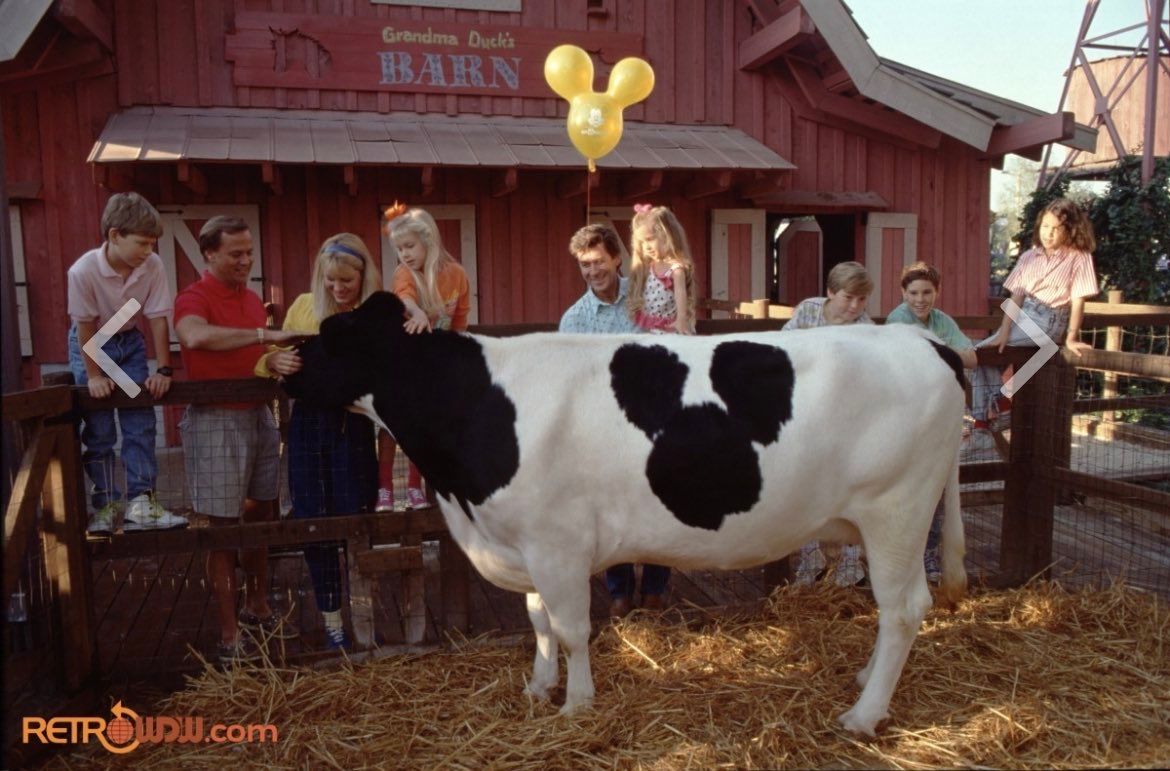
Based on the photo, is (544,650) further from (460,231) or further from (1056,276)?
(460,231)

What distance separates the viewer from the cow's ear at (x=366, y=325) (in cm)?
339

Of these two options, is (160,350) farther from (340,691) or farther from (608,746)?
(608,746)

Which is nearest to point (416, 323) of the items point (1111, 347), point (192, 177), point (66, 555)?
point (66, 555)

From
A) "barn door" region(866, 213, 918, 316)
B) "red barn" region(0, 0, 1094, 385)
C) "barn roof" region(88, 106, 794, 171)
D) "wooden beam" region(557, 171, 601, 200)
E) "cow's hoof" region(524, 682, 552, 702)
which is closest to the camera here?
"cow's hoof" region(524, 682, 552, 702)

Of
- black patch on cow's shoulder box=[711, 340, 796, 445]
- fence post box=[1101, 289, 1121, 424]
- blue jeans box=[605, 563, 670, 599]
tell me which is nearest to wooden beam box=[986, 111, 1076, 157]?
fence post box=[1101, 289, 1121, 424]

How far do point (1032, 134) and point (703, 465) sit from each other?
8108 mm

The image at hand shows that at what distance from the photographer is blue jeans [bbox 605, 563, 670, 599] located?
4434mm

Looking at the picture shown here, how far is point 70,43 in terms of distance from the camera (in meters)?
7.80

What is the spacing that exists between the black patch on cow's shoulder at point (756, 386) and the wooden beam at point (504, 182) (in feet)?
17.2

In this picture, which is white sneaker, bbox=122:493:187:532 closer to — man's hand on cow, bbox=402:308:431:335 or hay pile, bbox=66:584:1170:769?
hay pile, bbox=66:584:1170:769

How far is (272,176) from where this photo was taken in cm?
743

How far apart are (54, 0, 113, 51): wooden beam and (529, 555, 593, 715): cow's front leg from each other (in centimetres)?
663

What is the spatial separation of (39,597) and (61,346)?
5.39m

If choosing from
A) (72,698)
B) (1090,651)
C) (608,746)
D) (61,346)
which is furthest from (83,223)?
(1090,651)
